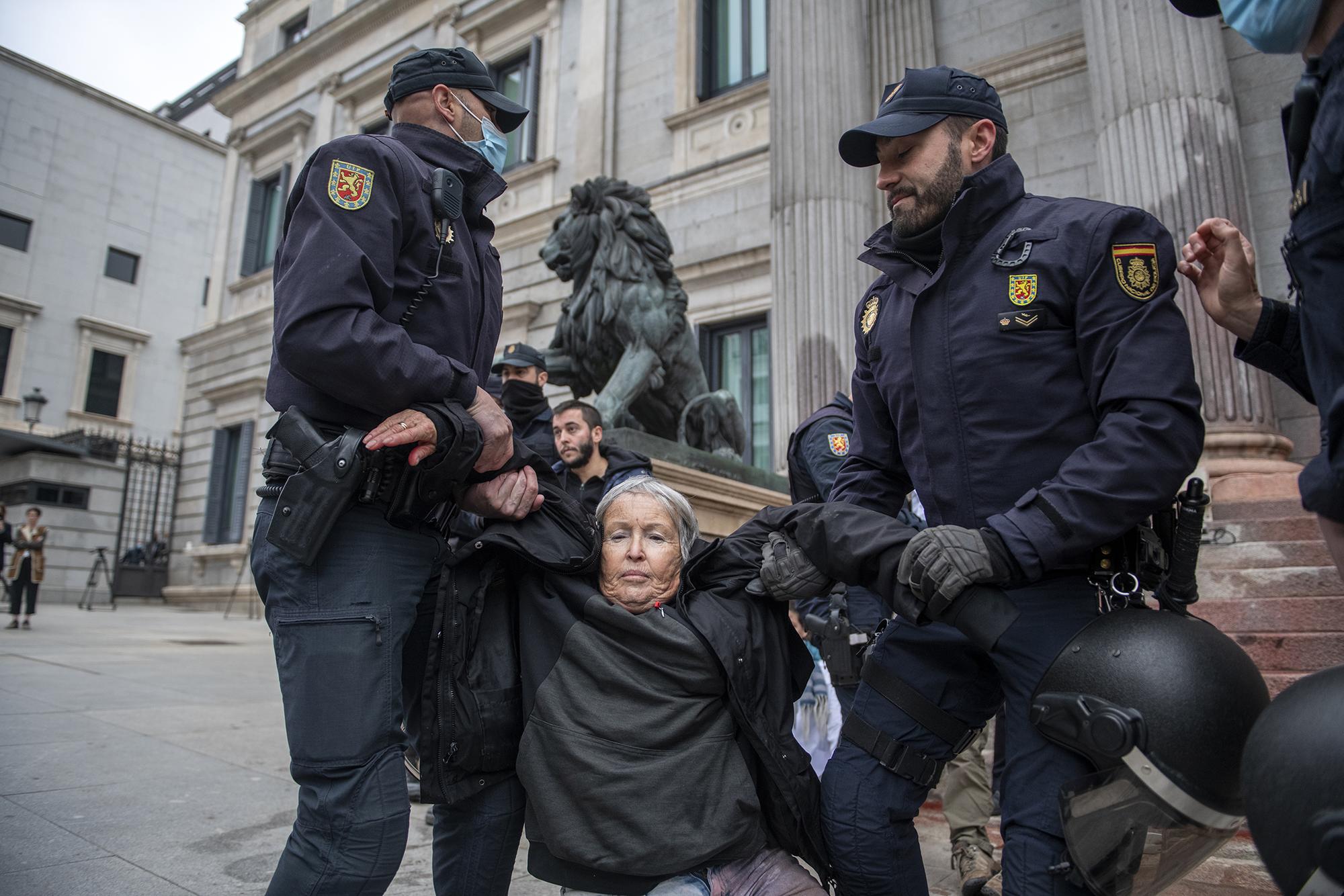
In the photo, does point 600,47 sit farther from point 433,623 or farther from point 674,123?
point 433,623

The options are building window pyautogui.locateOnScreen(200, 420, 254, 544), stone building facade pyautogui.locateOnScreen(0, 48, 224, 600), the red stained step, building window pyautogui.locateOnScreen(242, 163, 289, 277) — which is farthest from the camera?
stone building facade pyautogui.locateOnScreen(0, 48, 224, 600)

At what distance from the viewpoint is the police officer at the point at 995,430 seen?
1.62 m

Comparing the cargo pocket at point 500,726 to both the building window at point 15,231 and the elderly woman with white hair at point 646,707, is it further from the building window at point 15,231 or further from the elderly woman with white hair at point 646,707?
the building window at point 15,231

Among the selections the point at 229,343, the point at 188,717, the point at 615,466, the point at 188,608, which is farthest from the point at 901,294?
the point at 229,343

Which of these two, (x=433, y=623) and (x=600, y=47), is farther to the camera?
(x=600, y=47)

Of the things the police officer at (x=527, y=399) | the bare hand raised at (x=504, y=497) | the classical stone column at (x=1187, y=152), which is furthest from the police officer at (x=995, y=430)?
the classical stone column at (x=1187, y=152)

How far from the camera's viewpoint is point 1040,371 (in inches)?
70.4

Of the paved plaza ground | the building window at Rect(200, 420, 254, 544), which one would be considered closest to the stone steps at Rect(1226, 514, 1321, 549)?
the paved plaza ground

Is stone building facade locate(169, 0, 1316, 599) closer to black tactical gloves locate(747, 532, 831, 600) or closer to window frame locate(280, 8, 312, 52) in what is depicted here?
window frame locate(280, 8, 312, 52)

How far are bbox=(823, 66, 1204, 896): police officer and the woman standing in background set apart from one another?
12.0m

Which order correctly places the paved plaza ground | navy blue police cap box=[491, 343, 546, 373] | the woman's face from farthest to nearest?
navy blue police cap box=[491, 343, 546, 373]
the paved plaza ground
the woman's face

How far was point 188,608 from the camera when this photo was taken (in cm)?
1889

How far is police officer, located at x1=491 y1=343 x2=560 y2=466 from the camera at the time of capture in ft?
16.8

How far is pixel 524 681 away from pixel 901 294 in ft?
4.21
